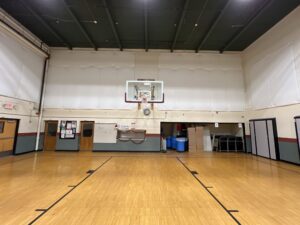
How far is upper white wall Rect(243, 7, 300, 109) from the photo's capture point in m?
6.55

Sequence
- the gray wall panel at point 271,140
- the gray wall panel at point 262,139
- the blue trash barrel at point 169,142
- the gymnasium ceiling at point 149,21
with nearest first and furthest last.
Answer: the gymnasium ceiling at point 149,21 → the gray wall panel at point 271,140 → the gray wall panel at point 262,139 → the blue trash barrel at point 169,142

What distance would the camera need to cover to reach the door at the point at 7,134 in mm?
7090

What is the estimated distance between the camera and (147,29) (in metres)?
7.98

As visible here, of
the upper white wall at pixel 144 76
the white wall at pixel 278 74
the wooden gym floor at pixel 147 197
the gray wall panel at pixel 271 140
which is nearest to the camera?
the wooden gym floor at pixel 147 197

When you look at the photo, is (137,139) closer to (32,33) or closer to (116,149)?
(116,149)

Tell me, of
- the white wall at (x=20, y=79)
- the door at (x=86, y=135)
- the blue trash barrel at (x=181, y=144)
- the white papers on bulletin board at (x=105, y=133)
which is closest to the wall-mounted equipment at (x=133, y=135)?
the white papers on bulletin board at (x=105, y=133)

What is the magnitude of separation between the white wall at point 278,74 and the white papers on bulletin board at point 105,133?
765cm

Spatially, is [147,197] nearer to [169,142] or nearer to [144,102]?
[144,102]

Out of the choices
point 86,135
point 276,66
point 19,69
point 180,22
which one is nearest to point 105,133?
point 86,135

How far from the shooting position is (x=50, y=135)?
9445 millimetres

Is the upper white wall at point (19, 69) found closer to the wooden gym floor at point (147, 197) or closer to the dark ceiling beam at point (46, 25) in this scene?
the dark ceiling beam at point (46, 25)

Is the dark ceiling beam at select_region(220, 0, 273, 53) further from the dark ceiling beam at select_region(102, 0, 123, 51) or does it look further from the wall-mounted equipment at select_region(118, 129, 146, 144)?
the wall-mounted equipment at select_region(118, 129, 146, 144)

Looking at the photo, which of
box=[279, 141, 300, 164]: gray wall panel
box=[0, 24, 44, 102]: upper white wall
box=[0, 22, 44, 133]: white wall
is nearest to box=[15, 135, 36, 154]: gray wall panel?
box=[0, 22, 44, 133]: white wall

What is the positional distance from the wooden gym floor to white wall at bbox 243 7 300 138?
2.92 m
